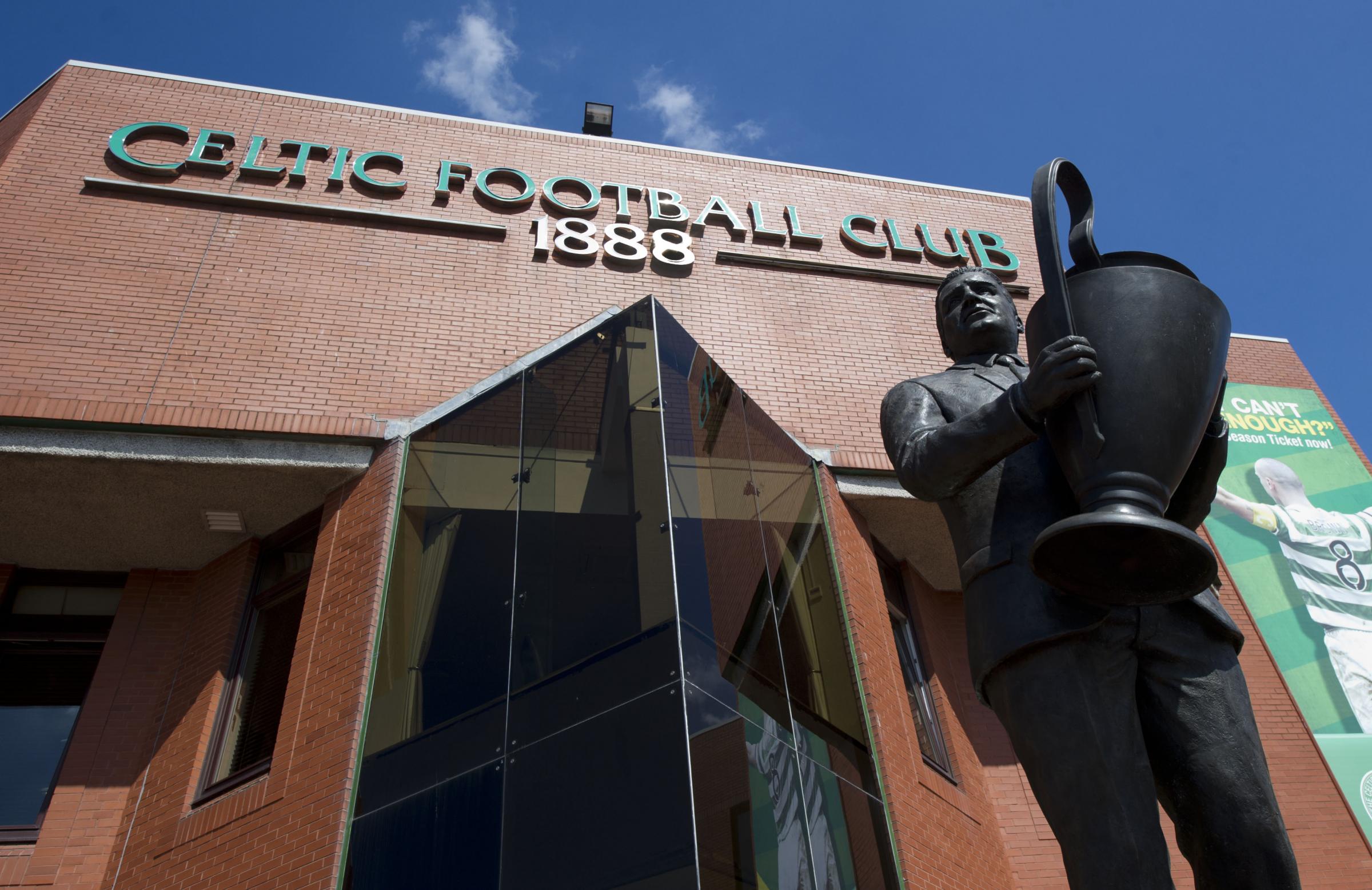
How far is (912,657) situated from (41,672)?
8.27 m

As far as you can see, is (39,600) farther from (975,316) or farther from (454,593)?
(975,316)

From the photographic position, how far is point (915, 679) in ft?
35.8

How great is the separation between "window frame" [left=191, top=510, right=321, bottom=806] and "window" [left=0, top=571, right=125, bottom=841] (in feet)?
4.46

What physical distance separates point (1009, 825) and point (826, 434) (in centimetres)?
422

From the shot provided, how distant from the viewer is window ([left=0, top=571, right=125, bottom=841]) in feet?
29.0

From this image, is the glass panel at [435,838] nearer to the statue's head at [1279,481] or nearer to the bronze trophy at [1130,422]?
the bronze trophy at [1130,422]

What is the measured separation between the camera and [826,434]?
1107 centimetres

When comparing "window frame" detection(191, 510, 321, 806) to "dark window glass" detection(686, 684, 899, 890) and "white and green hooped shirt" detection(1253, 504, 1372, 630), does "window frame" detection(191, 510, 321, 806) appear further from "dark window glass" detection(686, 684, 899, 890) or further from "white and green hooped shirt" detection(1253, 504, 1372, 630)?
"white and green hooped shirt" detection(1253, 504, 1372, 630)

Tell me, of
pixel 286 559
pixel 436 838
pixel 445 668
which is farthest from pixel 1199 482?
pixel 286 559

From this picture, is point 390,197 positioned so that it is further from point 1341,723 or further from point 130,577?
point 1341,723

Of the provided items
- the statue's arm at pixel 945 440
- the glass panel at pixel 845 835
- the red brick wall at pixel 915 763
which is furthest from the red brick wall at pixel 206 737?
the statue's arm at pixel 945 440

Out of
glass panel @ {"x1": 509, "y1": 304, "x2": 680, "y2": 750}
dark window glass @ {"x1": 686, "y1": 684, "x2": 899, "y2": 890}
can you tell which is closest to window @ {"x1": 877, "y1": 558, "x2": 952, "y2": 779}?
dark window glass @ {"x1": 686, "y1": 684, "x2": 899, "y2": 890}

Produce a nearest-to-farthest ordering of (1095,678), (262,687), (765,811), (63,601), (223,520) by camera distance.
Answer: (1095,678), (765,811), (262,687), (223,520), (63,601)

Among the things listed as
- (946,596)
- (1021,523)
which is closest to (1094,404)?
(1021,523)
